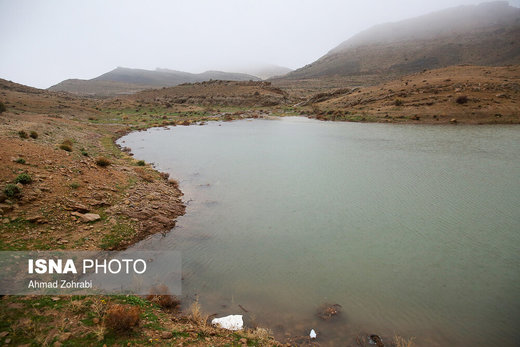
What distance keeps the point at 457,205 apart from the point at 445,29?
171 m

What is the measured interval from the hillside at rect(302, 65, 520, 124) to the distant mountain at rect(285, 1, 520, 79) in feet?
192

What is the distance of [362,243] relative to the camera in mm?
9727

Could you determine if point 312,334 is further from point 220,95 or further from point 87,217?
point 220,95

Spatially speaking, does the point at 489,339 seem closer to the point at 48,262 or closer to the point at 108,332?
the point at 108,332

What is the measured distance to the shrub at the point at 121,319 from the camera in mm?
5070

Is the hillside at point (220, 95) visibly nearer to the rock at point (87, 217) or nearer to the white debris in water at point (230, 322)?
the rock at point (87, 217)

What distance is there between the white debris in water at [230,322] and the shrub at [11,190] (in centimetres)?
856

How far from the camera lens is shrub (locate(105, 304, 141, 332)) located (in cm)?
507

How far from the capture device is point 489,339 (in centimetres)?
592

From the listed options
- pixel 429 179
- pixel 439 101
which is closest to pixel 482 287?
pixel 429 179

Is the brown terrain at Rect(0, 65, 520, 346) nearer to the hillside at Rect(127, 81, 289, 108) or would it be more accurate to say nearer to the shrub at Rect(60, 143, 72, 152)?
the shrub at Rect(60, 143, 72, 152)

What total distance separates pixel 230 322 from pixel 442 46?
471 feet

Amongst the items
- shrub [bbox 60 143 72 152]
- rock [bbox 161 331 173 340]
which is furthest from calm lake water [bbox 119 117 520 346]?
shrub [bbox 60 143 72 152]

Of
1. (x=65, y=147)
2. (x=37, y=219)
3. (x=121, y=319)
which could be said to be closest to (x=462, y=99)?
(x=121, y=319)
